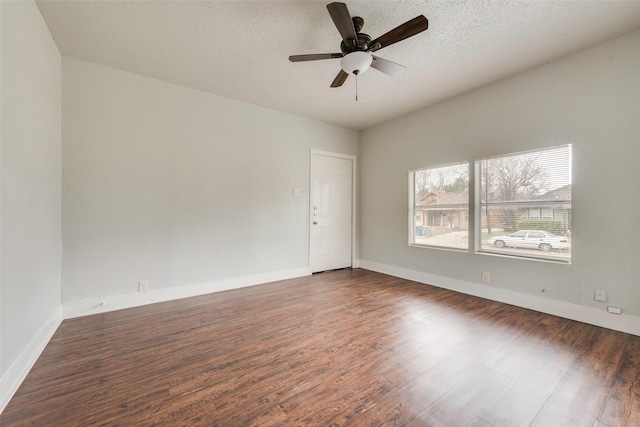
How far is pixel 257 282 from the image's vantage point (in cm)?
395

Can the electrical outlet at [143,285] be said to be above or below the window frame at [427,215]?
below

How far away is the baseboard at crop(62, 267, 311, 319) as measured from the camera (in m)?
2.77

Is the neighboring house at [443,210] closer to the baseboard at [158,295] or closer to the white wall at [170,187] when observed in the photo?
the white wall at [170,187]

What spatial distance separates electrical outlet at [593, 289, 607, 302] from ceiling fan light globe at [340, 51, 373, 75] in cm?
309

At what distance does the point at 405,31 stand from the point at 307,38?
36.3 inches

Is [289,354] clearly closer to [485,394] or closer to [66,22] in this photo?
[485,394]

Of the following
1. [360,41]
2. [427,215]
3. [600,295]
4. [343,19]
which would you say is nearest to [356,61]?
[360,41]

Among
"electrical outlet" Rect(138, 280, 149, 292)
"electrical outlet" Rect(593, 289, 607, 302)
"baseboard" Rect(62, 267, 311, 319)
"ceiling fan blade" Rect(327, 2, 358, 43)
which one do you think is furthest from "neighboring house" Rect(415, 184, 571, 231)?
"electrical outlet" Rect(138, 280, 149, 292)

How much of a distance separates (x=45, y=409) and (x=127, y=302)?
65.7 inches

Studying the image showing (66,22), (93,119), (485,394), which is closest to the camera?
(485,394)

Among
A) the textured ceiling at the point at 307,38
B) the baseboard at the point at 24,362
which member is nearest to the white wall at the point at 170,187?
the textured ceiling at the point at 307,38

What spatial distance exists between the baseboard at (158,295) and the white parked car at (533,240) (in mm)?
3083

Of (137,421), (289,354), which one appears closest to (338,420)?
(289,354)

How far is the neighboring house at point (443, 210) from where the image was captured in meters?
3.66
